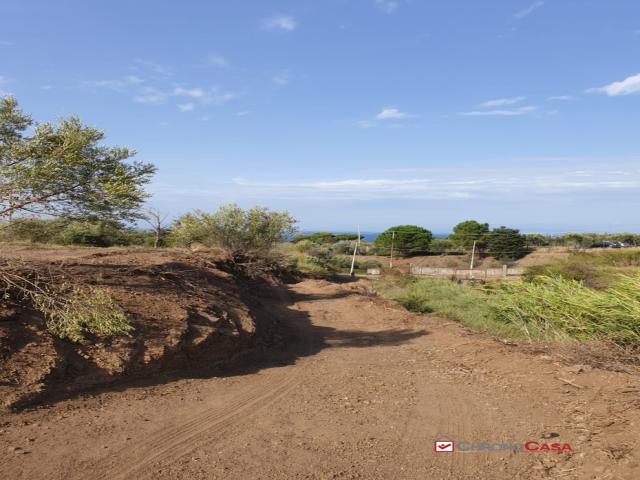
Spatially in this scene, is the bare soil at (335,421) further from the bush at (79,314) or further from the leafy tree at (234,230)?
the leafy tree at (234,230)

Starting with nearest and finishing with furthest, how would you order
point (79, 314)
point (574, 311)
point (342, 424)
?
point (342, 424) → point (79, 314) → point (574, 311)

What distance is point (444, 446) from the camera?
4672 millimetres

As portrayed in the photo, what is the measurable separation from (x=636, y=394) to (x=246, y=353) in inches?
216

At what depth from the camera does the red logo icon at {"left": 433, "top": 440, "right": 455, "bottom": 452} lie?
15.1ft

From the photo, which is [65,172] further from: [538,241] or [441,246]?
[538,241]

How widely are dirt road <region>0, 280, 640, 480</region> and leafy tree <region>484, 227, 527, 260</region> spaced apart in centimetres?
3398

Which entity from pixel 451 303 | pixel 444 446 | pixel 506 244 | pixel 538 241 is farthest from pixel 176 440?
pixel 538 241

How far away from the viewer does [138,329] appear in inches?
247

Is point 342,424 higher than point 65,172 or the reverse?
the reverse

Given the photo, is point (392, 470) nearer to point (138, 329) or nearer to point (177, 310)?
point (138, 329)

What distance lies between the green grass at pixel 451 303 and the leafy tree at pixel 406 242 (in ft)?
80.1

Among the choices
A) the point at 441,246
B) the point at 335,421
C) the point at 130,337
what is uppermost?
the point at 441,246

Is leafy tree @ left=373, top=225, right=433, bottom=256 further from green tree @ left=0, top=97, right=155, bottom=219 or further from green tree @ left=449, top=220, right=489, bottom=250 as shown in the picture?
green tree @ left=0, top=97, right=155, bottom=219

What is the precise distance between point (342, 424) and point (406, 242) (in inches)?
1569
